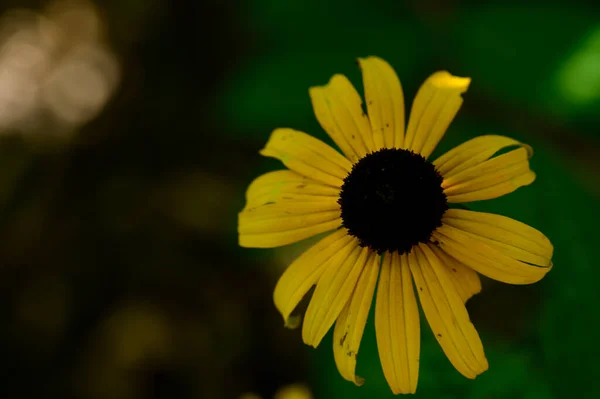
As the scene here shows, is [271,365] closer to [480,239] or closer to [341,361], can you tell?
[341,361]

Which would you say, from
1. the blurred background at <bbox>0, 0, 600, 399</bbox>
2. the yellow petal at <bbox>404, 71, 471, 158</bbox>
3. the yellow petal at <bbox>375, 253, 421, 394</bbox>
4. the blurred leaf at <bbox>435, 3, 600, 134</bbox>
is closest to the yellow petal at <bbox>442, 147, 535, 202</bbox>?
the yellow petal at <bbox>404, 71, 471, 158</bbox>

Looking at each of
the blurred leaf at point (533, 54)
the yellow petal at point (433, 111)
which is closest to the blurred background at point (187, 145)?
the blurred leaf at point (533, 54)

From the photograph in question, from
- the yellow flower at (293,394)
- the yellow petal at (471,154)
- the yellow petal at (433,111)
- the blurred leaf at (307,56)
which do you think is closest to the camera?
the yellow petal at (471,154)

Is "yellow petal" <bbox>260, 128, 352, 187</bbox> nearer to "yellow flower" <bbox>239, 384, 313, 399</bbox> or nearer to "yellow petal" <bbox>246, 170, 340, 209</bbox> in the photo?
"yellow petal" <bbox>246, 170, 340, 209</bbox>

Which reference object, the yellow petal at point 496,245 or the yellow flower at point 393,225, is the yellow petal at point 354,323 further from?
the yellow petal at point 496,245

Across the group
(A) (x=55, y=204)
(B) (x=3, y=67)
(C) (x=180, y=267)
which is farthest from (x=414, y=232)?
(B) (x=3, y=67)

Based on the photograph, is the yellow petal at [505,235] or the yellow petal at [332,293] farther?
the yellow petal at [332,293]

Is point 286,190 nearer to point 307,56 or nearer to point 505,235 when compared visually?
point 505,235
